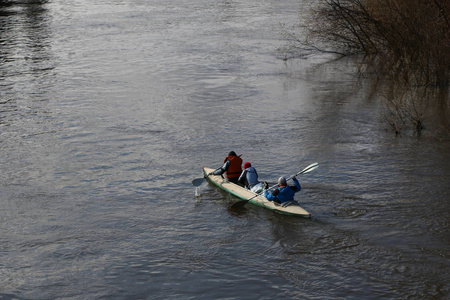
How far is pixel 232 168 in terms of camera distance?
1573 cm

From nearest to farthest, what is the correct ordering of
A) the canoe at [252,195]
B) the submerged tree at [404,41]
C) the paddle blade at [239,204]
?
the canoe at [252,195] < the paddle blade at [239,204] < the submerged tree at [404,41]

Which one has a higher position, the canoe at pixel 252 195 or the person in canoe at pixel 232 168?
the person in canoe at pixel 232 168

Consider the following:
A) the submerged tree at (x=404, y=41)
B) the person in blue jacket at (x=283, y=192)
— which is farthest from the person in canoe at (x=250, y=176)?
the submerged tree at (x=404, y=41)

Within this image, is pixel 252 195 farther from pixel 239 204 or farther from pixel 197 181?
pixel 197 181

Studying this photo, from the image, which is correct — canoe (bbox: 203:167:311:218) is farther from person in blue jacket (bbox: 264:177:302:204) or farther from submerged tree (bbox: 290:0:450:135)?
→ submerged tree (bbox: 290:0:450:135)

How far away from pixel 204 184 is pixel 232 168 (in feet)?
3.34

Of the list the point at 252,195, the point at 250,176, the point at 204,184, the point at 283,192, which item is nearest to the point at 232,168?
the point at 250,176

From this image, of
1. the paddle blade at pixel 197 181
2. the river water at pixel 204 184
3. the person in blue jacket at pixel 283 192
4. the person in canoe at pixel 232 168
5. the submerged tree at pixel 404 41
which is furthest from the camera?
the submerged tree at pixel 404 41

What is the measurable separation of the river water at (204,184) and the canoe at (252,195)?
21 centimetres

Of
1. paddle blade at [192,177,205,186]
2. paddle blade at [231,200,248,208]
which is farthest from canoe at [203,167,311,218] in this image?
paddle blade at [192,177,205,186]

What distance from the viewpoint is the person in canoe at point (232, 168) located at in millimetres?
15617

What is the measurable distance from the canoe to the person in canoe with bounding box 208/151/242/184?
205 mm

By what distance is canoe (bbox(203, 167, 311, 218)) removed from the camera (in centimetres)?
1349

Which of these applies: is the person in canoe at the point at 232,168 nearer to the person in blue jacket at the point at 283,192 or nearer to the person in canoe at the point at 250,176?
the person in canoe at the point at 250,176
